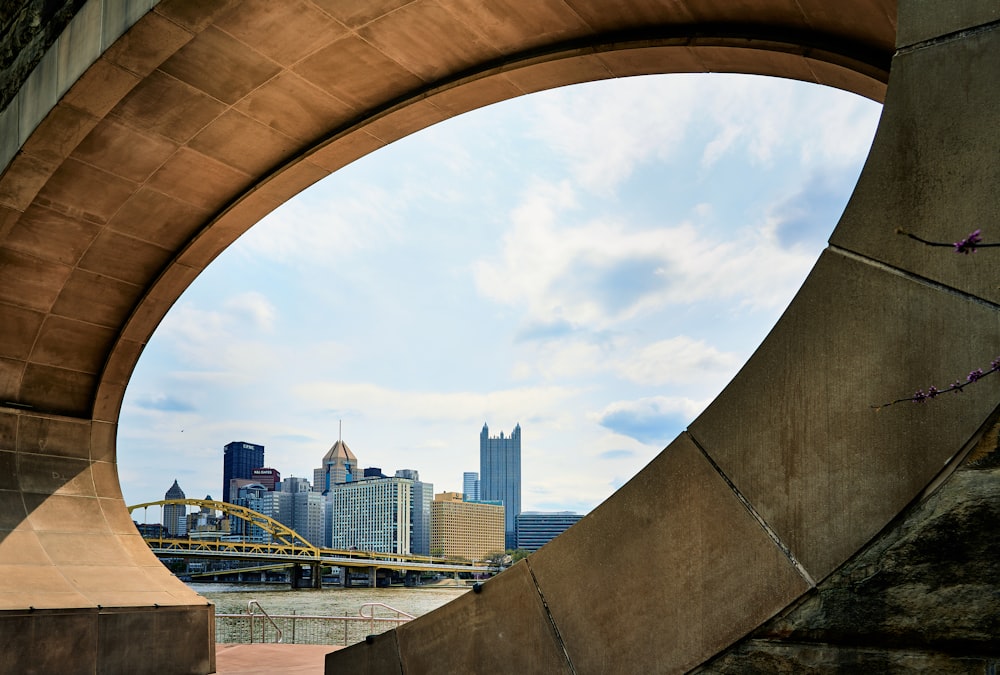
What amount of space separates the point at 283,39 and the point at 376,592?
60.1 meters

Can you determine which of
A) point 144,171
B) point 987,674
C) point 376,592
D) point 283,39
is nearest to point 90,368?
point 144,171

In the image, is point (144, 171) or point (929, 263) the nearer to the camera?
point (929, 263)

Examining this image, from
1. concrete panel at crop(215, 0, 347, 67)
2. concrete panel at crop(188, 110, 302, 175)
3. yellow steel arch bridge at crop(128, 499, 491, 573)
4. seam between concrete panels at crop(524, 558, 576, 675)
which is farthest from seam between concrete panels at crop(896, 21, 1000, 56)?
yellow steel arch bridge at crop(128, 499, 491, 573)

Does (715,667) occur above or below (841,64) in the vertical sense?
below

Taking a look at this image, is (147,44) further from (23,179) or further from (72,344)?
(72,344)

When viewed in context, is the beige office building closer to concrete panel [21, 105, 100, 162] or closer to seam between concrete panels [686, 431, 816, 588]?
concrete panel [21, 105, 100, 162]

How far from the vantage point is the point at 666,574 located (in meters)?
3.05

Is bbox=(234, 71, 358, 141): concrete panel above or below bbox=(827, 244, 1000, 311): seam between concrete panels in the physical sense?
above

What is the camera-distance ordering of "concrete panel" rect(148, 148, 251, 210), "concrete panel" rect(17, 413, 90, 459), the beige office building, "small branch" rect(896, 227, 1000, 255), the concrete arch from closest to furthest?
1. "small branch" rect(896, 227, 1000, 255)
2. the concrete arch
3. "concrete panel" rect(148, 148, 251, 210)
4. "concrete panel" rect(17, 413, 90, 459)
5. the beige office building

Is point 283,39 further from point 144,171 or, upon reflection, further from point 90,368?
point 90,368

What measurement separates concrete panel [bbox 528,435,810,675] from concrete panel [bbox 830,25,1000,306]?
103 centimetres

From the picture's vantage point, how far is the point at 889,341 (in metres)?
2.64

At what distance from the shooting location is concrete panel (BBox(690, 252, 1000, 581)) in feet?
8.12

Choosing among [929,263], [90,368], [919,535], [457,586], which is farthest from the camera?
[457,586]
